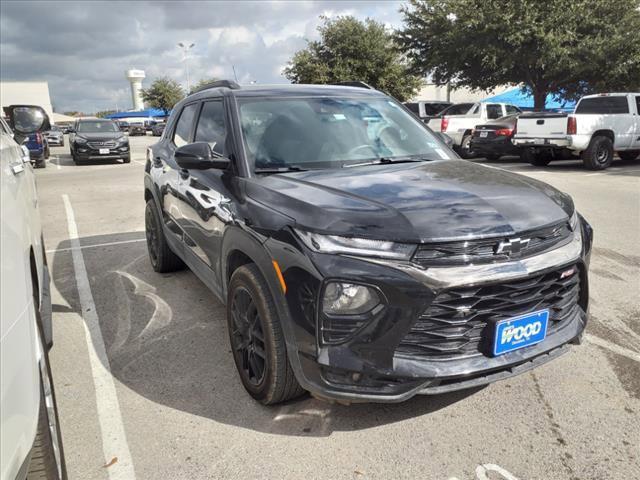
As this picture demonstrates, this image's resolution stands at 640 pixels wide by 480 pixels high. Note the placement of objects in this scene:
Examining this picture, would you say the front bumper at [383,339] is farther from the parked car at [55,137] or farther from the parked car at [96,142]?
the parked car at [55,137]

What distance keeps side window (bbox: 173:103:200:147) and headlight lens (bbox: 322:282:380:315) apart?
2542mm

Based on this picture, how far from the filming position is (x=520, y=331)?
2367 mm

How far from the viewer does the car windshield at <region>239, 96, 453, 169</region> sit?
3.22 meters

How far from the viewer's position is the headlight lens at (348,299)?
86.1 inches

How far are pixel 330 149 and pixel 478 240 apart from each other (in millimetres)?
1397

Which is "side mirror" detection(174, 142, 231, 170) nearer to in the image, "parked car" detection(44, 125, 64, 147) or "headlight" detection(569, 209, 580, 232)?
"headlight" detection(569, 209, 580, 232)

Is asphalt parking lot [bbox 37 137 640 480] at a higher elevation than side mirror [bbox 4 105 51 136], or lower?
lower

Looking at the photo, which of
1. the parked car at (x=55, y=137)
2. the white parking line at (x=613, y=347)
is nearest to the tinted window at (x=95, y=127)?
the parked car at (x=55, y=137)

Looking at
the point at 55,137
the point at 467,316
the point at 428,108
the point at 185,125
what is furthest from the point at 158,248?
the point at 55,137

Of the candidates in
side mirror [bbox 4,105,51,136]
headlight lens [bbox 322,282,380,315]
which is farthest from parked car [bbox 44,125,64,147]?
headlight lens [bbox 322,282,380,315]

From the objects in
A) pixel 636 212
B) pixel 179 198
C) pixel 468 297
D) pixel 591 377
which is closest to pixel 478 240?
pixel 468 297

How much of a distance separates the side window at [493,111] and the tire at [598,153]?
176 inches

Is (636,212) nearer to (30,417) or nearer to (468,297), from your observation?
(468,297)

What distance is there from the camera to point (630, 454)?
7.82 feet
